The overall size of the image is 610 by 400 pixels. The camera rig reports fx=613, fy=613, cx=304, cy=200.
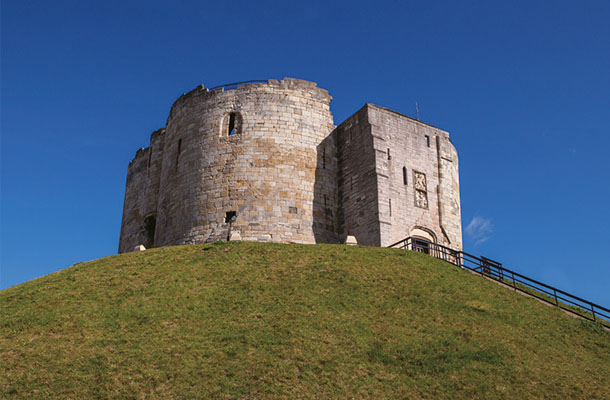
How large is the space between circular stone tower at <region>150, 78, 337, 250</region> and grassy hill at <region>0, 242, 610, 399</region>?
6652 millimetres

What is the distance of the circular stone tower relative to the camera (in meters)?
29.5

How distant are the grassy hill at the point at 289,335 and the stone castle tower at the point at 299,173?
21.1 feet

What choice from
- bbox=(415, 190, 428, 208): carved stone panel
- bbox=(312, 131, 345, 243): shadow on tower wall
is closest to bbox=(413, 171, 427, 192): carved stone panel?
bbox=(415, 190, 428, 208): carved stone panel

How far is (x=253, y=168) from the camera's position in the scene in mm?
30250

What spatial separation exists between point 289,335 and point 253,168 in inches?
588

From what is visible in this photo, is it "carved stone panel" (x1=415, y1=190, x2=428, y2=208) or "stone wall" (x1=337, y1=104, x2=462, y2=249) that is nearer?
"stone wall" (x1=337, y1=104, x2=462, y2=249)

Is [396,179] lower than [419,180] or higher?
lower

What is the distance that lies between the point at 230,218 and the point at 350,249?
7647 millimetres

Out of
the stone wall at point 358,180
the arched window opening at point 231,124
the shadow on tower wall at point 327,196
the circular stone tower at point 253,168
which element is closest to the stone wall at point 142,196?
the circular stone tower at point 253,168

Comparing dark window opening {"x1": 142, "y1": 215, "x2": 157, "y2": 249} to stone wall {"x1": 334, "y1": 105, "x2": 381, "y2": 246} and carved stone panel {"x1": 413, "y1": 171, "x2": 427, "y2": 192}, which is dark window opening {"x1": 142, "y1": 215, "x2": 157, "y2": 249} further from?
carved stone panel {"x1": 413, "y1": 171, "x2": 427, "y2": 192}

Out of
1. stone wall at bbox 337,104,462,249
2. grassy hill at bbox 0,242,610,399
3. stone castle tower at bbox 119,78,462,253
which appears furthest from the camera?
stone castle tower at bbox 119,78,462,253

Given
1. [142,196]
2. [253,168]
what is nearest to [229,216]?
[253,168]

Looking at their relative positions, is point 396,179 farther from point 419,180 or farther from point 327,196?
point 327,196

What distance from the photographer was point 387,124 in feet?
100
